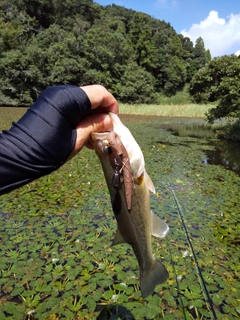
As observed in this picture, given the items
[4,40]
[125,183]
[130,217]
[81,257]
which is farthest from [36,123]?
[4,40]

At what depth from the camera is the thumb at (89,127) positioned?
4.47 feet

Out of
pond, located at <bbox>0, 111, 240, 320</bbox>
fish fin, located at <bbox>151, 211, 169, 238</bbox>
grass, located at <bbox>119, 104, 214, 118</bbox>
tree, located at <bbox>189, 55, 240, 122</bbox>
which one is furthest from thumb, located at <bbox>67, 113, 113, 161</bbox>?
grass, located at <bbox>119, 104, 214, 118</bbox>

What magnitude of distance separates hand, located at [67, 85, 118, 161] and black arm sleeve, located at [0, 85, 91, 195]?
2.4 inches

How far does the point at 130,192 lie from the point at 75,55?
135 ft

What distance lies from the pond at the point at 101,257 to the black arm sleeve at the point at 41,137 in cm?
222

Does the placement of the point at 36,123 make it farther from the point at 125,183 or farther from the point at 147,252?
the point at 147,252

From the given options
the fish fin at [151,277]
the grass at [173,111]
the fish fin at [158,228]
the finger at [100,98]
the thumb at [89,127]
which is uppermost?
the finger at [100,98]

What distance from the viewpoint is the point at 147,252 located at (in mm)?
1902

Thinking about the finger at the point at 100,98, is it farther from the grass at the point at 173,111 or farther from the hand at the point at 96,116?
the grass at the point at 173,111

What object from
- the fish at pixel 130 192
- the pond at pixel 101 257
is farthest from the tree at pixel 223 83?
the fish at pixel 130 192

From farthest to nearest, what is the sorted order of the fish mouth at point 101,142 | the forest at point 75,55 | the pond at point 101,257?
the forest at point 75,55, the pond at point 101,257, the fish mouth at point 101,142

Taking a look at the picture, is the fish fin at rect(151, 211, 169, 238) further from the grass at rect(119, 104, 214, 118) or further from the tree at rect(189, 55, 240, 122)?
the grass at rect(119, 104, 214, 118)

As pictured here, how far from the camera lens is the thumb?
4.47 feet

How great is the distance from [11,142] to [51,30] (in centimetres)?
4435
